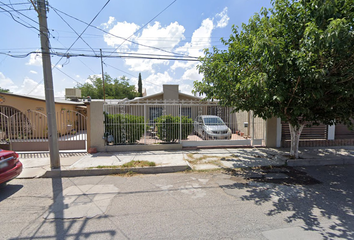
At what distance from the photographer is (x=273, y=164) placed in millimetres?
6637

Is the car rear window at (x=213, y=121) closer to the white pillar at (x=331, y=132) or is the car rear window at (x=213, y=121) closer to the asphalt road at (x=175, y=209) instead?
the asphalt road at (x=175, y=209)

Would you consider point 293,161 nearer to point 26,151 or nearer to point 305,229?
point 305,229

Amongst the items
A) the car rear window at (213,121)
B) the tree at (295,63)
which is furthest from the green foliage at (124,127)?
the tree at (295,63)

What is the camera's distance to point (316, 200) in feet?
13.0

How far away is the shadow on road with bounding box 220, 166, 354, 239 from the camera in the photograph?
120 inches

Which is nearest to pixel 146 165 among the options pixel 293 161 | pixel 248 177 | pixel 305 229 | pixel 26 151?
pixel 248 177

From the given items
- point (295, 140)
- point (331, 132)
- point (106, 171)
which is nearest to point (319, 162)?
point (295, 140)

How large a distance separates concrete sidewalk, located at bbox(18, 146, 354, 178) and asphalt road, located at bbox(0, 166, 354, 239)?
580mm

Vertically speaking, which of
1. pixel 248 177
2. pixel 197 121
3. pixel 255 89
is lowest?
pixel 248 177

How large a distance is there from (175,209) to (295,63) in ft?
15.2

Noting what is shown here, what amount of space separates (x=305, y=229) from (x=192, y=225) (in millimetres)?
1824

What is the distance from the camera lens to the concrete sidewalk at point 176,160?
19.5 ft

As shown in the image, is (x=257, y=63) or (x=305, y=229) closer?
(x=305, y=229)

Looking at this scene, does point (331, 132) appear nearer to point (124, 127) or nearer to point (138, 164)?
point (138, 164)
